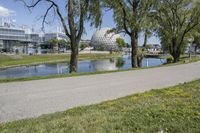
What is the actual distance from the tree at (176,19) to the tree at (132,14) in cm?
735

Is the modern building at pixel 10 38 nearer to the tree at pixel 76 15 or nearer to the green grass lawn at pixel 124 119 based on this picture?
the tree at pixel 76 15

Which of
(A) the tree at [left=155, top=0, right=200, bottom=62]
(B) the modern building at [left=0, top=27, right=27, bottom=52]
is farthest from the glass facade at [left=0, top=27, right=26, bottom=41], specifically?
(A) the tree at [left=155, top=0, right=200, bottom=62]

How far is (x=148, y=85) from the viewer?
1252 cm

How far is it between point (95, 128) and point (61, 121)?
3.14 ft

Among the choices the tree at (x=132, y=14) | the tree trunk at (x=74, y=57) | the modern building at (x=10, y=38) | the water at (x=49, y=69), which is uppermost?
the modern building at (x=10, y=38)

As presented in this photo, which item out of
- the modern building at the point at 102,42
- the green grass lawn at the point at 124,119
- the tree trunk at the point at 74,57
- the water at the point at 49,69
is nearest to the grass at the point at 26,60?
the water at the point at 49,69

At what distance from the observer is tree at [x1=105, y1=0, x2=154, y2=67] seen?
982 inches

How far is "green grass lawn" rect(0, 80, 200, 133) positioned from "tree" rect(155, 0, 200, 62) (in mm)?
26631

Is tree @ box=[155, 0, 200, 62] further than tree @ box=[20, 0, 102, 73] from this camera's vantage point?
Yes

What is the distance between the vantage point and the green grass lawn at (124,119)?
5.57 meters

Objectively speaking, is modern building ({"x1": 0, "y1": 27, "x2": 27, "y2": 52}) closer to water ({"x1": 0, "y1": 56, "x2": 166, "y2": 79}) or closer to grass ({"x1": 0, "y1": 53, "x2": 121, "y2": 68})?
grass ({"x1": 0, "y1": 53, "x2": 121, "y2": 68})

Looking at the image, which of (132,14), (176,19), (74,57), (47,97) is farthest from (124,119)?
(176,19)

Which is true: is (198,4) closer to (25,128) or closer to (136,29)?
(136,29)

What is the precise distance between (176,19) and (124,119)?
3192 cm
